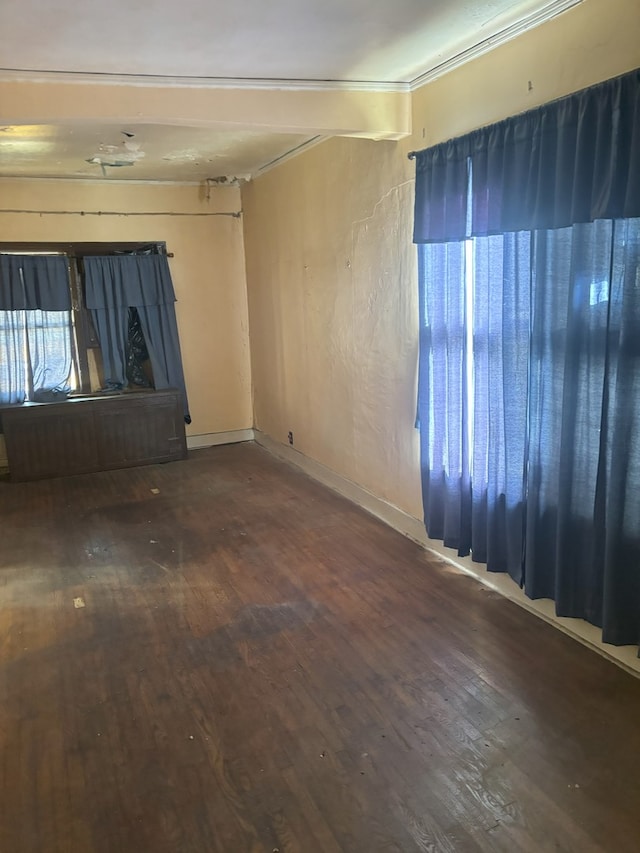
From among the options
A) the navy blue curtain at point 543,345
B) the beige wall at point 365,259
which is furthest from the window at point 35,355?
the navy blue curtain at point 543,345

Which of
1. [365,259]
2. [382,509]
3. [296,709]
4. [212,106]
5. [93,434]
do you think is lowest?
[296,709]

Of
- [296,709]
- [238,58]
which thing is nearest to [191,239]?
[238,58]

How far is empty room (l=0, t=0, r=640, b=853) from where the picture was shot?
2.09 m

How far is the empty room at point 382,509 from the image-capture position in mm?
2094

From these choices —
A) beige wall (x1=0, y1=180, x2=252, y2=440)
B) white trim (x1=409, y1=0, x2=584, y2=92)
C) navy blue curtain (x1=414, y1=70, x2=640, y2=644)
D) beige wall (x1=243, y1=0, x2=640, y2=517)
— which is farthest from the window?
white trim (x1=409, y1=0, x2=584, y2=92)

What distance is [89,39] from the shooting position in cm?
262

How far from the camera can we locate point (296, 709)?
246cm

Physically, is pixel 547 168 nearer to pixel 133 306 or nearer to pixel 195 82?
pixel 195 82

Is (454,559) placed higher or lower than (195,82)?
lower

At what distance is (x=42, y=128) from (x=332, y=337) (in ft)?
7.75

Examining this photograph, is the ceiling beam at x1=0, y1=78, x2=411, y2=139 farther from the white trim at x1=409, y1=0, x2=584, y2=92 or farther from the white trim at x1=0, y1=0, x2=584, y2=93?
the white trim at x1=409, y1=0, x2=584, y2=92

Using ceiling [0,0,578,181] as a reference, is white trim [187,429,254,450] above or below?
below

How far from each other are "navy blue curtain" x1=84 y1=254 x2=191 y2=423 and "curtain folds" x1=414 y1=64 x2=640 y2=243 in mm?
3500

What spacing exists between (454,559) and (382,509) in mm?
835
